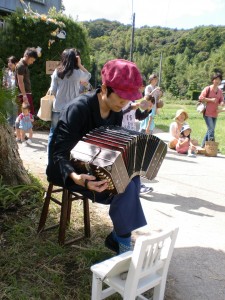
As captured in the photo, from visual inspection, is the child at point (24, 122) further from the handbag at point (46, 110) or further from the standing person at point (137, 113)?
the standing person at point (137, 113)

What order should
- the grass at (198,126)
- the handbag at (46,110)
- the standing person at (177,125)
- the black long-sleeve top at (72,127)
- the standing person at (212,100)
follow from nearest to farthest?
1. the black long-sleeve top at (72,127)
2. the handbag at (46,110)
3. the standing person at (177,125)
4. the standing person at (212,100)
5. the grass at (198,126)

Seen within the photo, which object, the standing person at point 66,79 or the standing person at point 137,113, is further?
the standing person at point 66,79

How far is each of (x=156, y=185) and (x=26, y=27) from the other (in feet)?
19.2

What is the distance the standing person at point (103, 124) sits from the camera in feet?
7.59

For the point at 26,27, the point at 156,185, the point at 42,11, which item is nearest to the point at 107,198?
the point at 156,185

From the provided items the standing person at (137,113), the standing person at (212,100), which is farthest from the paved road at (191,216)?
the standing person at (212,100)

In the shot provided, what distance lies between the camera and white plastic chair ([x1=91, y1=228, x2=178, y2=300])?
2.00m

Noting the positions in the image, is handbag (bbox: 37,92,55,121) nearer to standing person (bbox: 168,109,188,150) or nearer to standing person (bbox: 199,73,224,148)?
standing person (bbox: 168,109,188,150)

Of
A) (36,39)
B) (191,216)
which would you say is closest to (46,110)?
(191,216)

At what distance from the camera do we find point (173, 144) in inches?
315

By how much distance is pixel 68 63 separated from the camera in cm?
502

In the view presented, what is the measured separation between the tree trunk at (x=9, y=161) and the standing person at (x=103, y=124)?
1.16m

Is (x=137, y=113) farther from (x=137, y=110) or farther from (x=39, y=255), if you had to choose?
(x=39, y=255)

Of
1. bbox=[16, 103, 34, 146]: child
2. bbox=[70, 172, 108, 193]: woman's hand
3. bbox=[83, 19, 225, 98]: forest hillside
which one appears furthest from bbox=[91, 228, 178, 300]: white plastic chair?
bbox=[83, 19, 225, 98]: forest hillside
